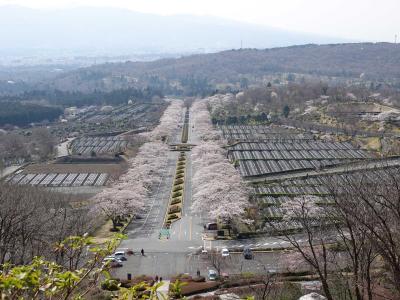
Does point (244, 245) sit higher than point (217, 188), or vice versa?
point (217, 188)

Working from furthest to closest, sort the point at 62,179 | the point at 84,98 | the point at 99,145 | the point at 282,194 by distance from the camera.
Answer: the point at 84,98
the point at 99,145
the point at 62,179
the point at 282,194

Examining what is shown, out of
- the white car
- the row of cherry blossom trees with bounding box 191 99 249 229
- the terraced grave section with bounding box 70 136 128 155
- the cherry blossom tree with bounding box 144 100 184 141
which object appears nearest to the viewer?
A: the white car

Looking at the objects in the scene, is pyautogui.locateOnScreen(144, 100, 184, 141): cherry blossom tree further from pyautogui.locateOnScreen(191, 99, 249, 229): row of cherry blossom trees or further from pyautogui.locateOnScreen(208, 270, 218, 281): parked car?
pyautogui.locateOnScreen(208, 270, 218, 281): parked car

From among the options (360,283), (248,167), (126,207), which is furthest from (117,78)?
(360,283)

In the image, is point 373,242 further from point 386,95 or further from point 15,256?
point 386,95

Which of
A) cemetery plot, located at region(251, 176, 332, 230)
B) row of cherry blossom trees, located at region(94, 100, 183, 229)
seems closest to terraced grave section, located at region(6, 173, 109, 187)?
row of cherry blossom trees, located at region(94, 100, 183, 229)

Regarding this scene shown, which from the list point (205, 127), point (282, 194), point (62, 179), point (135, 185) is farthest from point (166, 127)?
point (282, 194)

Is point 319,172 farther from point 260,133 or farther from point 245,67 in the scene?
point 245,67
